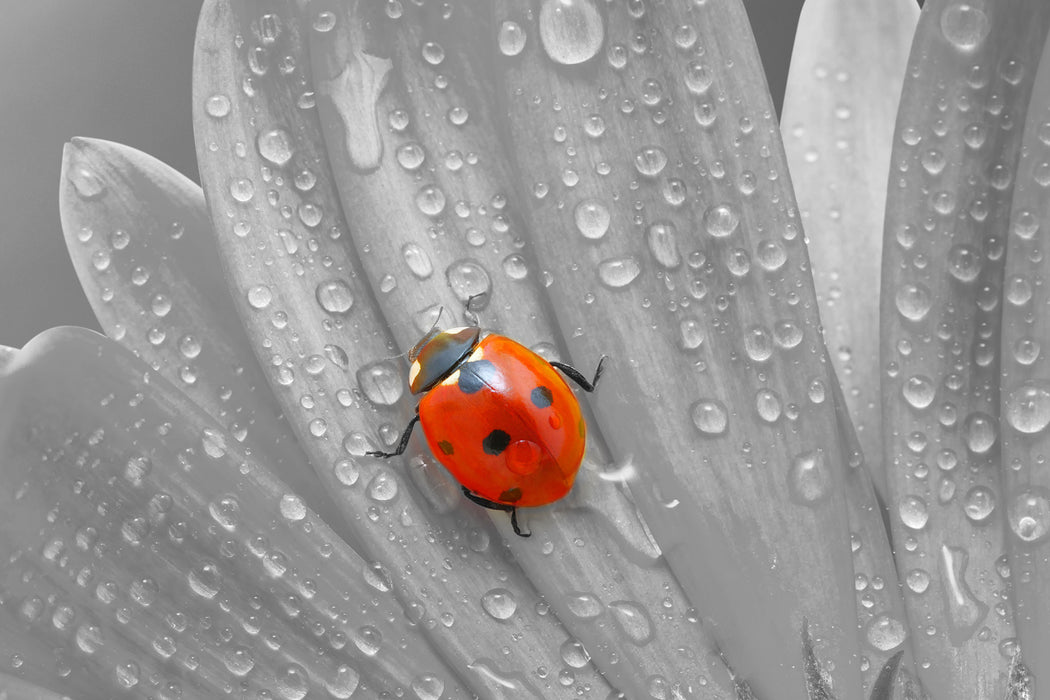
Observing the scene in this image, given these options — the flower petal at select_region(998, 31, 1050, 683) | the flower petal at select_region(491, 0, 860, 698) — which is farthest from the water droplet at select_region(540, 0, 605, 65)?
the flower petal at select_region(998, 31, 1050, 683)

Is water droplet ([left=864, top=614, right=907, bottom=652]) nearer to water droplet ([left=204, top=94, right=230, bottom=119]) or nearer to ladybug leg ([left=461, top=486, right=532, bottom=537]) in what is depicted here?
ladybug leg ([left=461, top=486, right=532, bottom=537])

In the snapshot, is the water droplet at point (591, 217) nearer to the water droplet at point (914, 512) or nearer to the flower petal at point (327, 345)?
the flower petal at point (327, 345)

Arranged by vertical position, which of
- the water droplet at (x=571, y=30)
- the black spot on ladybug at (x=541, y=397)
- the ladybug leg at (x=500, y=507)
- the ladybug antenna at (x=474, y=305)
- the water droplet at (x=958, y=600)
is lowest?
the water droplet at (x=958, y=600)

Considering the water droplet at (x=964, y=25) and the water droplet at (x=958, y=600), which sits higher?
the water droplet at (x=964, y=25)

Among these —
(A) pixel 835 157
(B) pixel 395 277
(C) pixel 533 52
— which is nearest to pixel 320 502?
(B) pixel 395 277

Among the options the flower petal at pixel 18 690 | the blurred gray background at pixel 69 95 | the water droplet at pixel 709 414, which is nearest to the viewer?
the flower petal at pixel 18 690

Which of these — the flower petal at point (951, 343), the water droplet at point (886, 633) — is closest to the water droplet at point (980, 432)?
the flower petal at point (951, 343)
